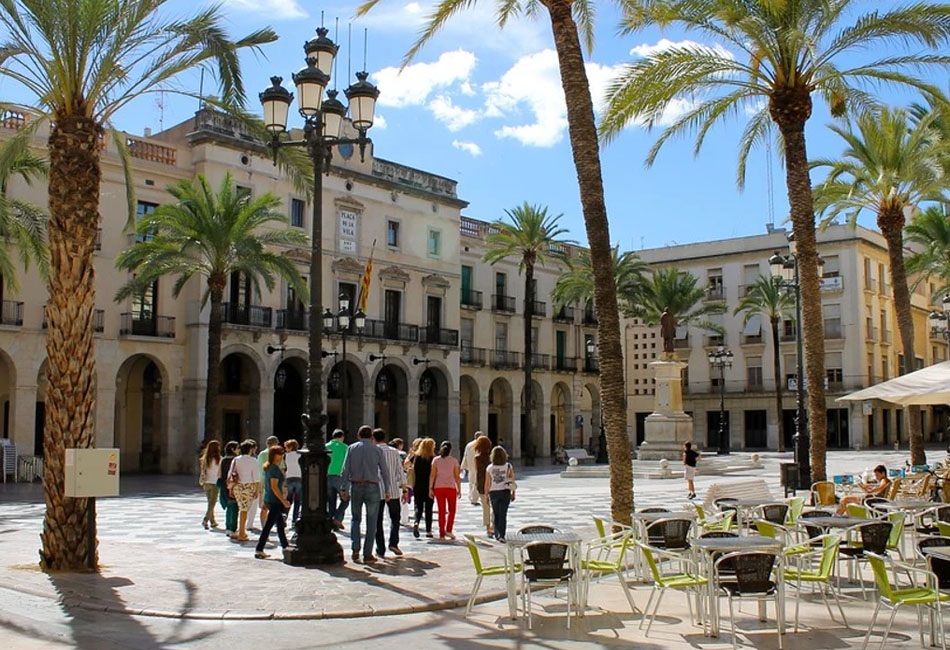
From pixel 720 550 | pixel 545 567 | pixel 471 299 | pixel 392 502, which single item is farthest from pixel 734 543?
pixel 471 299

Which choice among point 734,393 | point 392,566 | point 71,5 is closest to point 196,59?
point 71,5

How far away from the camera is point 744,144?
20922 millimetres

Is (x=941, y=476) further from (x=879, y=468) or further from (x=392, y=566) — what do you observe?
(x=392, y=566)

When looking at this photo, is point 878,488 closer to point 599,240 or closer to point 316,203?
point 599,240

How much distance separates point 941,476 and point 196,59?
1485 centimetres

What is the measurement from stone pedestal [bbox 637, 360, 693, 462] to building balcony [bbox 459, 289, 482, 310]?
14.1m

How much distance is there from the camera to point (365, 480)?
12.2 metres

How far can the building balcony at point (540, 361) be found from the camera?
5397 centimetres

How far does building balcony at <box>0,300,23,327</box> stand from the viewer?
32781 mm

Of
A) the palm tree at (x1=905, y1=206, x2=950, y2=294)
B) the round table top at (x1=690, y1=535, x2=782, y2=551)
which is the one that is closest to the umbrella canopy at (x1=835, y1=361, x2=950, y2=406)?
the round table top at (x1=690, y1=535, x2=782, y2=551)

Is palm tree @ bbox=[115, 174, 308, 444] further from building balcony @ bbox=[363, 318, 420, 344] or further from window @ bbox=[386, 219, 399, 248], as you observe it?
window @ bbox=[386, 219, 399, 248]

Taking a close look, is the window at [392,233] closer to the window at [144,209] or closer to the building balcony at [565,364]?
the window at [144,209]

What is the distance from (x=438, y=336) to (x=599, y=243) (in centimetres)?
3467

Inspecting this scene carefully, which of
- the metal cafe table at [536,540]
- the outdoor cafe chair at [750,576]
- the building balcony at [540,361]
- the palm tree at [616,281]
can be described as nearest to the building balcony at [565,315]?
the building balcony at [540,361]
